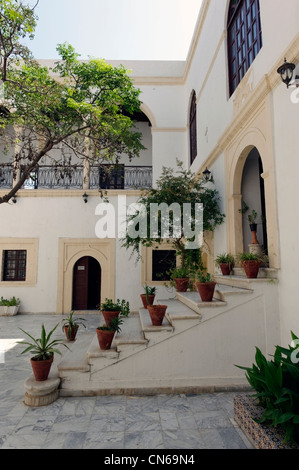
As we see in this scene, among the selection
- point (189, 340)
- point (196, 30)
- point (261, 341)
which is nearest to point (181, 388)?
point (189, 340)

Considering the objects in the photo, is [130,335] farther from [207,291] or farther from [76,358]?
[207,291]

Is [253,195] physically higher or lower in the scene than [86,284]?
higher

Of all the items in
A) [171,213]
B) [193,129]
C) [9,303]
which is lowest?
[9,303]

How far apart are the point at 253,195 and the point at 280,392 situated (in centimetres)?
421

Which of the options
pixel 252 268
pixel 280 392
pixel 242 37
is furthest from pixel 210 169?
pixel 280 392

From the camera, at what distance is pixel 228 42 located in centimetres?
604

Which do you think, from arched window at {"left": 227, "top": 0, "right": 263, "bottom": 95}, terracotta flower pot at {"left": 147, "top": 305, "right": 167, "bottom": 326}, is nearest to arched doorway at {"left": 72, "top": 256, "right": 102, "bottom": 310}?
terracotta flower pot at {"left": 147, "top": 305, "right": 167, "bottom": 326}

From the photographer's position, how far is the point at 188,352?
3.67m

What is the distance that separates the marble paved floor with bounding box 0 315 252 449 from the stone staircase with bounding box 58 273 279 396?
0.15m

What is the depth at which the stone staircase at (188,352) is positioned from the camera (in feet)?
11.5

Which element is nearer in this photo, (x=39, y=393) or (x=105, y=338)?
Result: (x=39, y=393)

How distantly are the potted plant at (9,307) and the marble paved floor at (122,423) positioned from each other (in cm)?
573

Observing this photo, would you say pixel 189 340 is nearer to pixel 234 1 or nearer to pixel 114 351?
pixel 114 351
